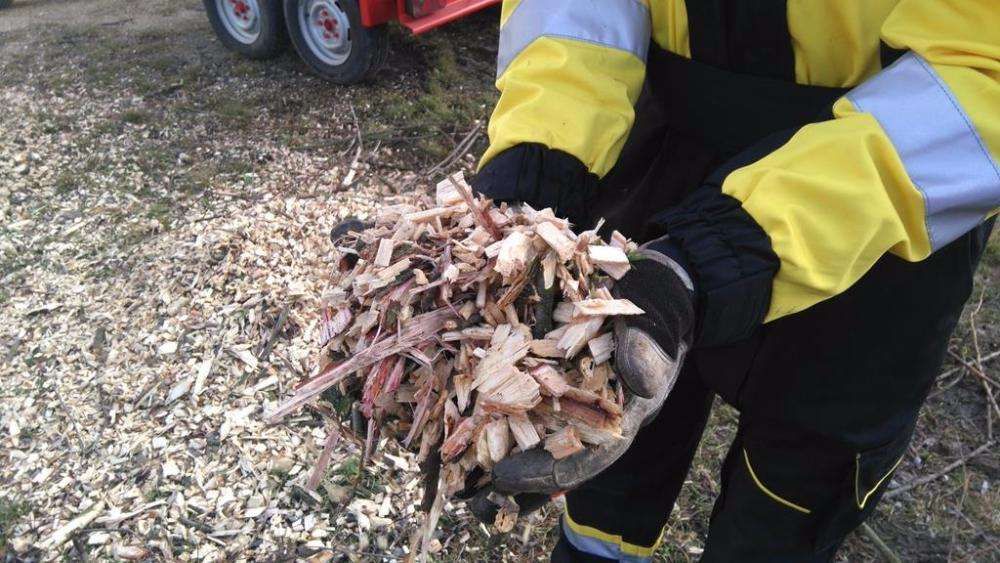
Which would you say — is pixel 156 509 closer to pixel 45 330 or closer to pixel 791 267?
pixel 45 330

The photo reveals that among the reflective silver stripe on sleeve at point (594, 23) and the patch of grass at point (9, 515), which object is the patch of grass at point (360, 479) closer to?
the patch of grass at point (9, 515)

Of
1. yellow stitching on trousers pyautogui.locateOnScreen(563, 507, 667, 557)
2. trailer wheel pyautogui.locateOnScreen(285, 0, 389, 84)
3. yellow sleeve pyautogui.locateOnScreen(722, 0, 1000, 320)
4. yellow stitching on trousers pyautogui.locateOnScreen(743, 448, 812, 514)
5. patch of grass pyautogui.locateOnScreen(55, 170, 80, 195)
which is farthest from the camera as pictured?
trailer wheel pyautogui.locateOnScreen(285, 0, 389, 84)

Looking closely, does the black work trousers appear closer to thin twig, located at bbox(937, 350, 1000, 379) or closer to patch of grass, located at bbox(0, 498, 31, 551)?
thin twig, located at bbox(937, 350, 1000, 379)

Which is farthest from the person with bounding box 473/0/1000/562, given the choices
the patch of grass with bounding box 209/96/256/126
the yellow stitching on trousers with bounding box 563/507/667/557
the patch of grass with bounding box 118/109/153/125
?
the patch of grass with bounding box 118/109/153/125

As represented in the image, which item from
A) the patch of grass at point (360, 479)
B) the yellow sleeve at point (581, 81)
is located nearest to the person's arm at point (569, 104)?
the yellow sleeve at point (581, 81)

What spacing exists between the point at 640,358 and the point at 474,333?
0.34m

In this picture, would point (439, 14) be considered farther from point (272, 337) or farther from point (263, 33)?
point (272, 337)

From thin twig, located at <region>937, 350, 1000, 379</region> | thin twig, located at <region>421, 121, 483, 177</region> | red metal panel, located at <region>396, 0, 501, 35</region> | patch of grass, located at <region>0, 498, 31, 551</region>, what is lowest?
thin twig, located at <region>937, 350, 1000, 379</region>

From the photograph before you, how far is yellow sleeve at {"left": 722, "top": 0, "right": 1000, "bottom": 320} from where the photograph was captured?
128 cm

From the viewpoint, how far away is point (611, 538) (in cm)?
225

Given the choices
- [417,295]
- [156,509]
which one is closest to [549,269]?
[417,295]

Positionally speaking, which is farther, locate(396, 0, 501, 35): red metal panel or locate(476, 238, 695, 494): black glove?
locate(396, 0, 501, 35): red metal panel

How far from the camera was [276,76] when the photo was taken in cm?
495

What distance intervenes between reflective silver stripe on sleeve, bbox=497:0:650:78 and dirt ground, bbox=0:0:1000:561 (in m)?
1.16
